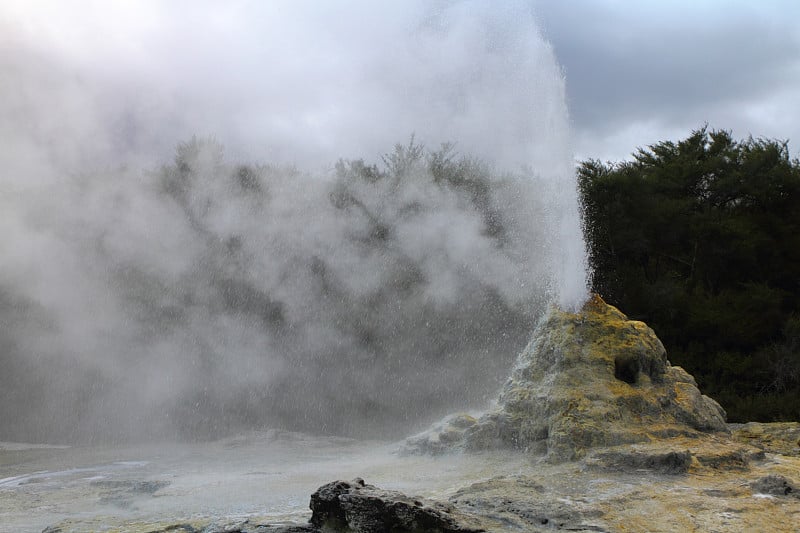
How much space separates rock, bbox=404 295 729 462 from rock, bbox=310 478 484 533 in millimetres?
1517

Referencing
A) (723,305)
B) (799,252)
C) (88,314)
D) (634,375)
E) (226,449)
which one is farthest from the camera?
(799,252)

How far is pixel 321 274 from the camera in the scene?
28.2 ft

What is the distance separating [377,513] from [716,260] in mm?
9697

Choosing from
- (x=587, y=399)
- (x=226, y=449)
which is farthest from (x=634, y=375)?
(x=226, y=449)

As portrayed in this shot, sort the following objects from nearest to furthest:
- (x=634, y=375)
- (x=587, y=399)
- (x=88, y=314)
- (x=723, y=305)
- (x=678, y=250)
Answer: (x=587, y=399), (x=634, y=375), (x=88, y=314), (x=723, y=305), (x=678, y=250)

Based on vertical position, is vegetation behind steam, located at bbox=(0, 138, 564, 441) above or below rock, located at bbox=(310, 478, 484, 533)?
above

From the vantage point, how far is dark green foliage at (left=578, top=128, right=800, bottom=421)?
892 cm

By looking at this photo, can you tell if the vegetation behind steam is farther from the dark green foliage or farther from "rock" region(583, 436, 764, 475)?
"rock" region(583, 436, 764, 475)

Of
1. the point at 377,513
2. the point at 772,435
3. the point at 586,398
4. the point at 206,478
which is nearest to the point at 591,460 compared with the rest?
the point at 586,398

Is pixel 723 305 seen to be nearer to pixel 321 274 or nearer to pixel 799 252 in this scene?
pixel 799 252

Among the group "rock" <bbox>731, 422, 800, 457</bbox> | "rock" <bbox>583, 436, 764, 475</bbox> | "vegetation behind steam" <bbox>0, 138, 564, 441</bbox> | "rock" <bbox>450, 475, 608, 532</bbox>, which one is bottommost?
"rock" <bbox>450, 475, 608, 532</bbox>

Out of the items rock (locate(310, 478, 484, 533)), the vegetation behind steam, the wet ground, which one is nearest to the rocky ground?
rock (locate(310, 478, 484, 533))

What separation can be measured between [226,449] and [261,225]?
3.43 metres

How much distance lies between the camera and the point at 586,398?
4043 millimetres
